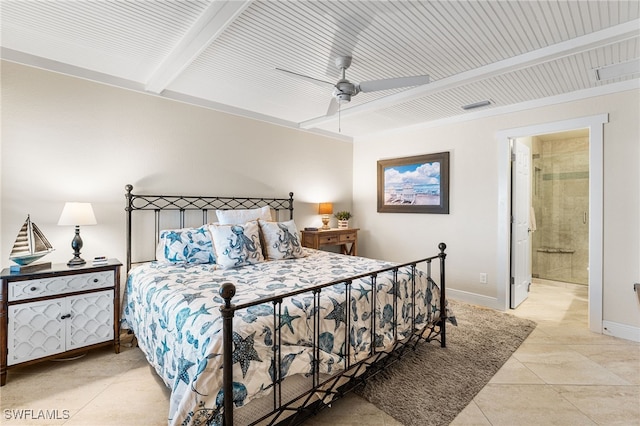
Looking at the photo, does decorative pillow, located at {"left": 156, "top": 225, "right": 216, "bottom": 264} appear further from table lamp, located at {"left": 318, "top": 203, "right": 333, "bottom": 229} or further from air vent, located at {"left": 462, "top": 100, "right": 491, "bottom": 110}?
air vent, located at {"left": 462, "top": 100, "right": 491, "bottom": 110}

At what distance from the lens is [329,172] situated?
5125 millimetres

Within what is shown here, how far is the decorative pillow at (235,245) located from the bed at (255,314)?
0.04ft

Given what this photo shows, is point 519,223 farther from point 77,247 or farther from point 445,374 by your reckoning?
point 77,247

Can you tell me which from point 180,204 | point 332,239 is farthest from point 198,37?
point 332,239

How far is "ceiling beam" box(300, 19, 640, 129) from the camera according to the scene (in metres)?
2.12

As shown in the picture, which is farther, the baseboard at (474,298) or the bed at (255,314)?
the baseboard at (474,298)

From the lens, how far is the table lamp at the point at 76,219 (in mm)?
2502

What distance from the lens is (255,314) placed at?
1.59m

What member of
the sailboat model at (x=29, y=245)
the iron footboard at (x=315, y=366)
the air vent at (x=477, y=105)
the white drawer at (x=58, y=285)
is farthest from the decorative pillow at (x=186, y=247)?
the air vent at (x=477, y=105)

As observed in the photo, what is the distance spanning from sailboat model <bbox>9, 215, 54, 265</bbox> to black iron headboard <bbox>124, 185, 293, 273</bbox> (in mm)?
687

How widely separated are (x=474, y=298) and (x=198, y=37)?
14.1 feet

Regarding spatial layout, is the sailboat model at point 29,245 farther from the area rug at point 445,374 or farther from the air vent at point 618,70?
the air vent at point 618,70

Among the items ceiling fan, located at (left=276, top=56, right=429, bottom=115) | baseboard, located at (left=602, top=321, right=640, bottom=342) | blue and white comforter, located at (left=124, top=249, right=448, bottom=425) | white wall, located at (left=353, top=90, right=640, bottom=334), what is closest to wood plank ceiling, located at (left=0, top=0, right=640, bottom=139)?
ceiling fan, located at (left=276, top=56, right=429, bottom=115)

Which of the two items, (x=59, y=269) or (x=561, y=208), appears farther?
(x=561, y=208)
